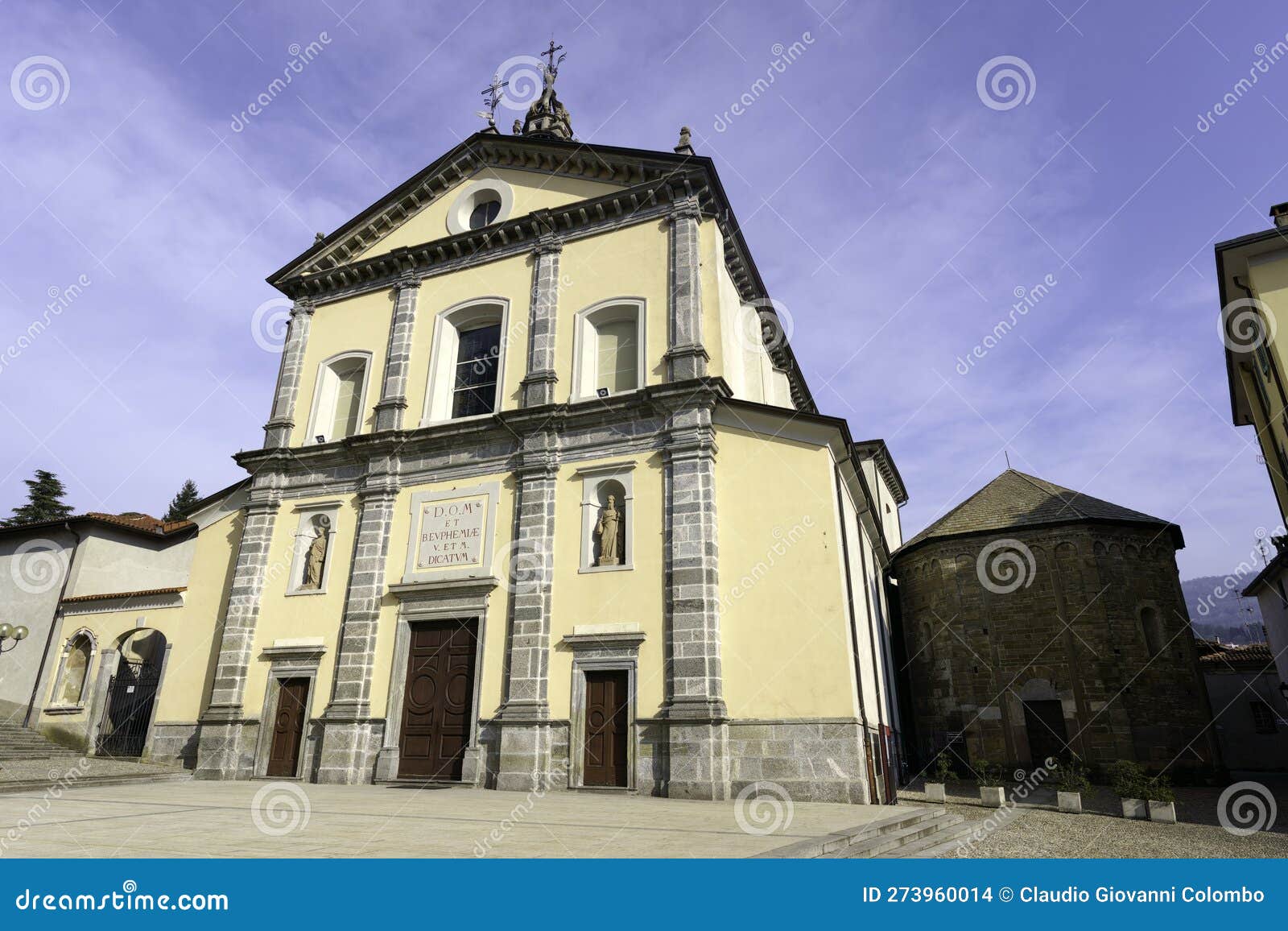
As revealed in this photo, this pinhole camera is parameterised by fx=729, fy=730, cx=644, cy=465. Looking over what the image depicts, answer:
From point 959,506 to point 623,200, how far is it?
52.7 ft

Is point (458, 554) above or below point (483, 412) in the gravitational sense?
below

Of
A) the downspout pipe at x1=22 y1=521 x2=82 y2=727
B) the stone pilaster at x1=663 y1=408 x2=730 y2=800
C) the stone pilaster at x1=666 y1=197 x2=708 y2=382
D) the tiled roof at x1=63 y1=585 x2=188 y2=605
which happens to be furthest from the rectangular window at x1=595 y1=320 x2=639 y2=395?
the downspout pipe at x1=22 y1=521 x2=82 y2=727

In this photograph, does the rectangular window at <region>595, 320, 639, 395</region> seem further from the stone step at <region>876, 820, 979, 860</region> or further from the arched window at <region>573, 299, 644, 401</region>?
the stone step at <region>876, 820, 979, 860</region>

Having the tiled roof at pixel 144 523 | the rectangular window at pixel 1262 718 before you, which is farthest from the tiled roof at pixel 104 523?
the rectangular window at pixel 1262 718

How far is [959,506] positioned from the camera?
25516 mm

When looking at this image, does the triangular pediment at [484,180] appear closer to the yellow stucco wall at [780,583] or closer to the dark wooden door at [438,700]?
the yellow stucco wall at [780,583]

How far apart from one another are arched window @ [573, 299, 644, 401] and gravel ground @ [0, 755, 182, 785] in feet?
38.0

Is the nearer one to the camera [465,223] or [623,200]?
[623,200]

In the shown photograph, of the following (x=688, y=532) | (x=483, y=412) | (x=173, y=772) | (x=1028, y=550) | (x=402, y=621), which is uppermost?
(x=483, y=412)

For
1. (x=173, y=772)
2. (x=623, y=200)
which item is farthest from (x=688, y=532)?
(x=173, y=772)

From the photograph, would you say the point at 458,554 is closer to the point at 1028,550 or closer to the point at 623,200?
the point at 623,200

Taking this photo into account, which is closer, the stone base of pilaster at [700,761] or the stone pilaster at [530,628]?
the stone base of pilaster at [700,761]

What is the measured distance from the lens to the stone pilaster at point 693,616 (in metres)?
12.4

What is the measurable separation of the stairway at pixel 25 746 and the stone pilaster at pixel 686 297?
1639 cm
